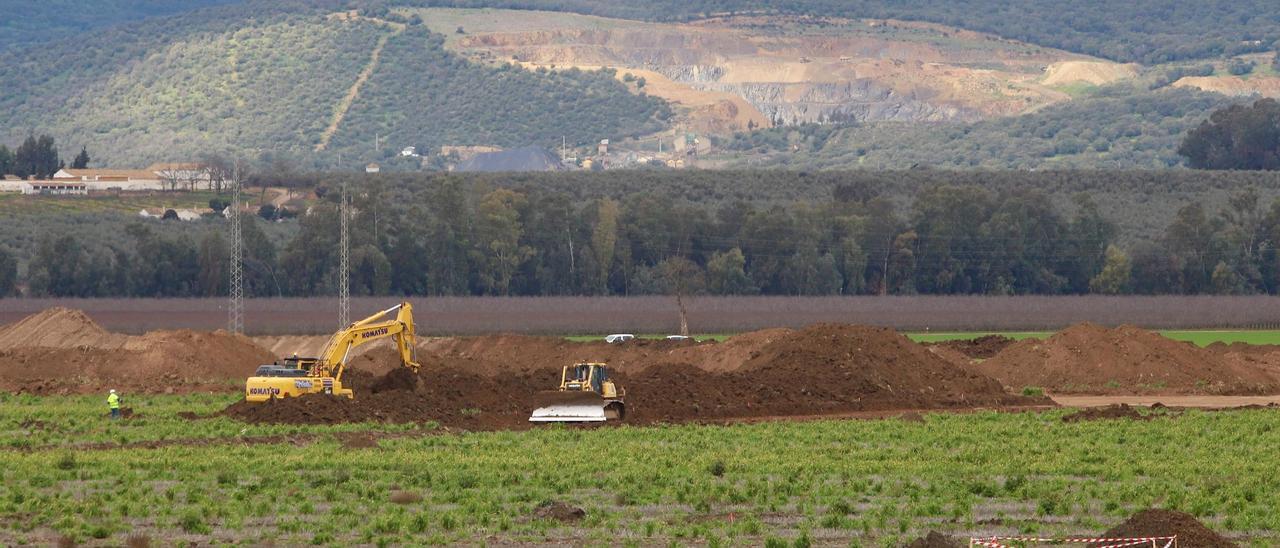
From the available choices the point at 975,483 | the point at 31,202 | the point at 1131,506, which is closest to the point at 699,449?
the point at 975,483

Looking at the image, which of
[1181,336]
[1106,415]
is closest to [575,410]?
[1106,415]

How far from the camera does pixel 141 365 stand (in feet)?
193

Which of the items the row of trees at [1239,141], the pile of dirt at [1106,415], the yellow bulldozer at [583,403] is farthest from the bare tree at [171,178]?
the pile of dirt at [1106,415]

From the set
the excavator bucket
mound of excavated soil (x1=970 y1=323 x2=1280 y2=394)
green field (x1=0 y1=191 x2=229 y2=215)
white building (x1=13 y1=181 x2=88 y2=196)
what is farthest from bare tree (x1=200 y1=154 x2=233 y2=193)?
the excavator bucket

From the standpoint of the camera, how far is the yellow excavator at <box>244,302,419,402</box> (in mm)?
45719

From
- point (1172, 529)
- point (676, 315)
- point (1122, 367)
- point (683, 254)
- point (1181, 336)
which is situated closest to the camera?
point (1172, 529)

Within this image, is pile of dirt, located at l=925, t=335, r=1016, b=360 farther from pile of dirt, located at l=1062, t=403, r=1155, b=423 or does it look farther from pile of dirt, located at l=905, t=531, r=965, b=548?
pile of dirt, located at l=905, t=531, r=965, b=548

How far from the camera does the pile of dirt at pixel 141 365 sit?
57344 mm

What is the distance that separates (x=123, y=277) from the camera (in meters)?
102

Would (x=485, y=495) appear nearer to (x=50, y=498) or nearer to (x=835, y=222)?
(x=50, y=498)

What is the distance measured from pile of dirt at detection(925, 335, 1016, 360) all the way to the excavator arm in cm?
2275

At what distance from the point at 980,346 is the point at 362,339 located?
27577 millimetres

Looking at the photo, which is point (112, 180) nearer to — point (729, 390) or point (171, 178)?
point (171, 178)

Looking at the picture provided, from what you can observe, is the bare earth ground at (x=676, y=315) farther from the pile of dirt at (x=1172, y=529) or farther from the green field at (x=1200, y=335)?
the pile of dirt at (x=1172, y=529)
